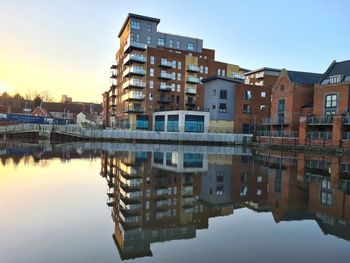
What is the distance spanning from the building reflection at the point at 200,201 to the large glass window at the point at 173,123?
42743 mm

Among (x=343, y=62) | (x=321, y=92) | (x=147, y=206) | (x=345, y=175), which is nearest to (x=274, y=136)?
(x=321, y=92)

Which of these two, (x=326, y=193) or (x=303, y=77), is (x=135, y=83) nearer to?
(x=303, y=77)

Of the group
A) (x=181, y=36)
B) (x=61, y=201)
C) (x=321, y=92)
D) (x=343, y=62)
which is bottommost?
(x=61, y=201)

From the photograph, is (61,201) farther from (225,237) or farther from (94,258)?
(225,237)

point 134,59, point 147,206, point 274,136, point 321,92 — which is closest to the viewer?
point 147,206

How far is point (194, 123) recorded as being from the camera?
61.2 m

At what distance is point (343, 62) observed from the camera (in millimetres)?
46500

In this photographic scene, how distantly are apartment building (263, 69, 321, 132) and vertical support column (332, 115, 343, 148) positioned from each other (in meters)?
9.73

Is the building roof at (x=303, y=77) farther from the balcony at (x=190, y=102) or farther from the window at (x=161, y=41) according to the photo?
the window at (x=161, y=41)

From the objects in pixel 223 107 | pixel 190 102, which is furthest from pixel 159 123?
pixel 223 107

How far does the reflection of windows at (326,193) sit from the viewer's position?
11.6 meters

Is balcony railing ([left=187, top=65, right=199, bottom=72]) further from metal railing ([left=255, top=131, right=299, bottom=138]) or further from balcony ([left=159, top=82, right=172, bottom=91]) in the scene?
metal railing ([left=255, top=131, right=299, bottom=138])

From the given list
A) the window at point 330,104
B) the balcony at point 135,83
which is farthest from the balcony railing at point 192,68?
the window at point 330,104

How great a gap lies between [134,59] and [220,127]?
24269 mm
